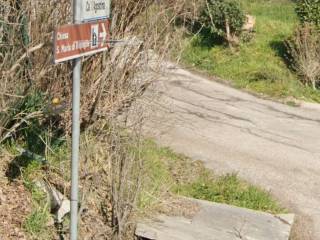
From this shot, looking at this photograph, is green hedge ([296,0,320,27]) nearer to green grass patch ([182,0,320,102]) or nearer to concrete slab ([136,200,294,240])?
green grass patch ([182,0,320,102])

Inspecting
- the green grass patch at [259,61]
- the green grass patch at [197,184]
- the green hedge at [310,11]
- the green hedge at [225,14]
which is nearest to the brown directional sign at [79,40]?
the green grass patch at [197,184]

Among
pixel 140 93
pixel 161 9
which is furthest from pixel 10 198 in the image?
pixel 161 9

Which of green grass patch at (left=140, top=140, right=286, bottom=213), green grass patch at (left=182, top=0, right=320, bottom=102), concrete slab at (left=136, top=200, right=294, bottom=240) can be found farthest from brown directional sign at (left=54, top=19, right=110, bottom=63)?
green grass patch at (left=182, top=0, right=320, bottom=102)

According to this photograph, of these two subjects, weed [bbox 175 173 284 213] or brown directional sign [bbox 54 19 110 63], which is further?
weed [bbox 175 173 284 213]

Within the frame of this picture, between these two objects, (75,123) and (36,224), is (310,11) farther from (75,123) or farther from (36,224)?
(75,123)

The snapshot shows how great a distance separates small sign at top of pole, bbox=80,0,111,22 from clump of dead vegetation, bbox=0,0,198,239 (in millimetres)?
995

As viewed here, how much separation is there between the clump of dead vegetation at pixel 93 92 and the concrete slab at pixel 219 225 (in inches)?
13.9

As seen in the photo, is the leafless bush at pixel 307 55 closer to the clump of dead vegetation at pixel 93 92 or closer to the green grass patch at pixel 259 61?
the green grass patch at pixel 259 61

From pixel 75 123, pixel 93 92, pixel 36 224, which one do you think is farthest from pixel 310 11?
pixel 75 123

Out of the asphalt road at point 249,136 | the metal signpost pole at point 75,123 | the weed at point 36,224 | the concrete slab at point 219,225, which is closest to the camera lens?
the metal signpost pole at point 75,123

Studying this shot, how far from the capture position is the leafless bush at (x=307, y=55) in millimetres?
12688

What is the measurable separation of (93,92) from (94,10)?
5.93 ft

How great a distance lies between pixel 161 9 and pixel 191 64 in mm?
8856

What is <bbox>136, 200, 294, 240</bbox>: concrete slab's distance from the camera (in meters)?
5.11
